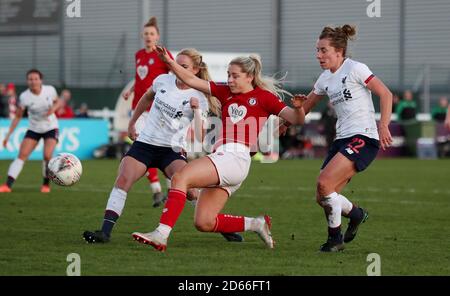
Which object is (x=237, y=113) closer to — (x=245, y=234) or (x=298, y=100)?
(x=298, y=100)

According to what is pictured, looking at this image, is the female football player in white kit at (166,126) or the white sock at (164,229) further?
the female football player in white kit at (166,126)

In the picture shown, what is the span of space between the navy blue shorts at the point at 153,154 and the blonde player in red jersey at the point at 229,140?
120cm

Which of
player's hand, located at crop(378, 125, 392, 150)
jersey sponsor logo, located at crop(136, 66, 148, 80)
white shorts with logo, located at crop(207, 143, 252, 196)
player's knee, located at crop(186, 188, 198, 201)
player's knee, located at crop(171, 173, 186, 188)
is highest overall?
jersey sponsor logo, located at crop(136, 66, 148, 80)

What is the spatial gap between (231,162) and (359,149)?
128cm

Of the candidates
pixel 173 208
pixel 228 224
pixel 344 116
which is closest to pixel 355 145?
Answer: pixel 344 116

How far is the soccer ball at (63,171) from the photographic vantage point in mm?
11037

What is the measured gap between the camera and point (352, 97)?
973 cm

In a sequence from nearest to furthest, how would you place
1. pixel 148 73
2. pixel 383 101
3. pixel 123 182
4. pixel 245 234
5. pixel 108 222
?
1. pixel 383 101
2. pixel 108 222
3. pixel 123 182
4. pixel 245 234
5. pixel 148 73

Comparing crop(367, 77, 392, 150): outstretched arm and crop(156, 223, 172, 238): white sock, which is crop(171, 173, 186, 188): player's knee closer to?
crop(156, 223, 172, 238): white sock

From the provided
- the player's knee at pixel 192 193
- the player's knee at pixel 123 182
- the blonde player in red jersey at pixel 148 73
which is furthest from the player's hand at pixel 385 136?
the blonde player in red jersey at pixel 148 73

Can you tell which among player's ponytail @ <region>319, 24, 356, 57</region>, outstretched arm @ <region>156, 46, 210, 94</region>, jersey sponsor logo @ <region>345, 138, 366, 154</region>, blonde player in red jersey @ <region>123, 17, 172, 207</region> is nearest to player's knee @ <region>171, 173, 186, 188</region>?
outstretched arm @ <region>156, 46, 210, 94</region>

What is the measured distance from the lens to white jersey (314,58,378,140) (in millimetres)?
9690

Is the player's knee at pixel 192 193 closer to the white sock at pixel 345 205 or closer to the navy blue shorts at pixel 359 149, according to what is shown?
the white sock at pixel 345 205

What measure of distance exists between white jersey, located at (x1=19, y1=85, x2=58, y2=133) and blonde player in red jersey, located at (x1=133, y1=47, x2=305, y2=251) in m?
8.10
